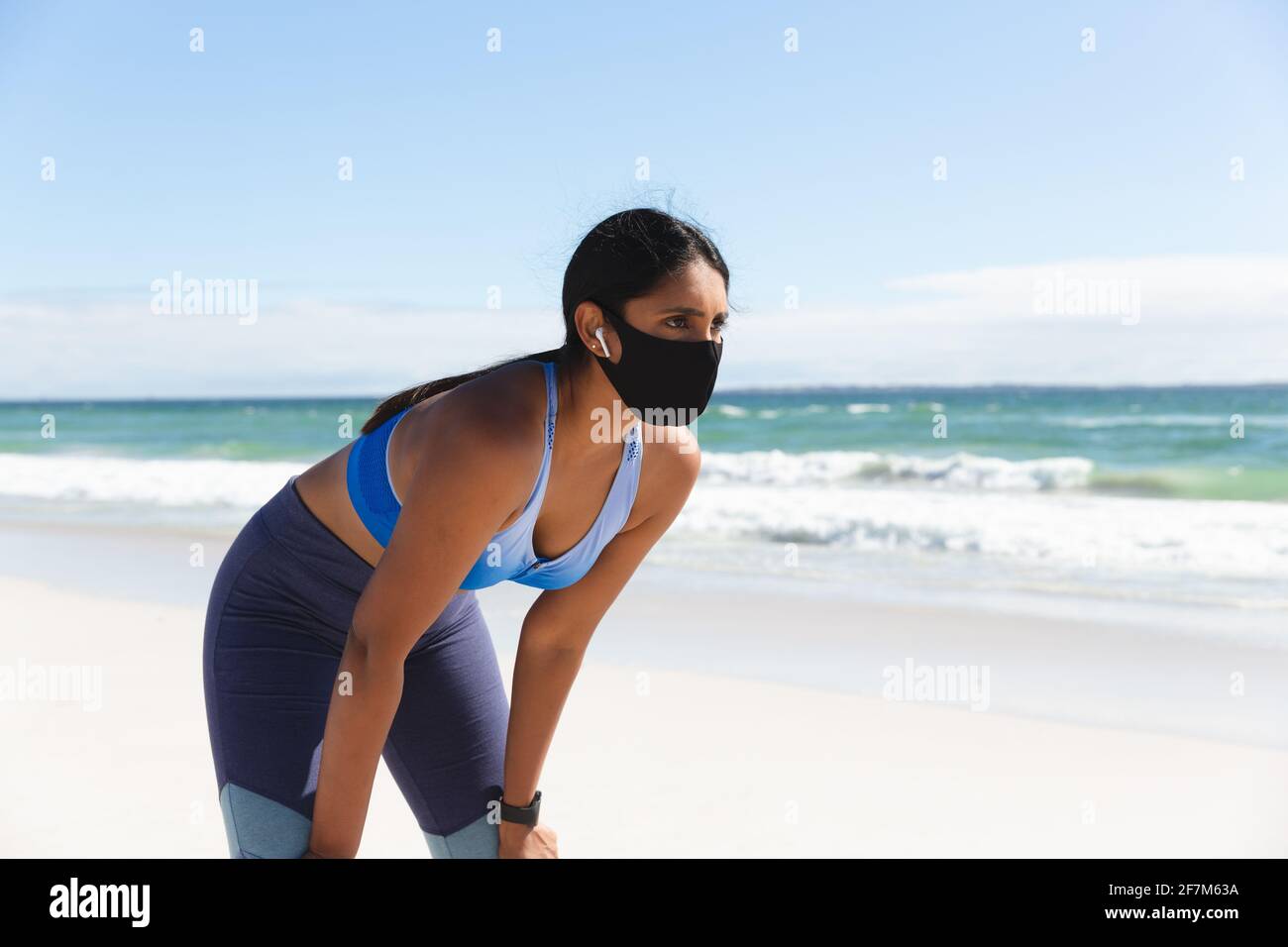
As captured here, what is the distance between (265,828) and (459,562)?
658 mm

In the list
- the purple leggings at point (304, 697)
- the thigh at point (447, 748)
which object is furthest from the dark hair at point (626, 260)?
the thigh at point (447, 748)

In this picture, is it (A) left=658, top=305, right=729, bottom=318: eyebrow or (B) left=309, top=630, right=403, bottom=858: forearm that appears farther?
(A) left=658, top=305, right=729, bottom=318: eyebrow

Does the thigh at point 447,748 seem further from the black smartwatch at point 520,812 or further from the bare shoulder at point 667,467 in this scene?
the bare shoulder at point 667,467

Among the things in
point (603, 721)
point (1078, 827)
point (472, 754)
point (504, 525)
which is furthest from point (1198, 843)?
point (504, 525)

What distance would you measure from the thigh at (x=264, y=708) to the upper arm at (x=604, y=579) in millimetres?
430

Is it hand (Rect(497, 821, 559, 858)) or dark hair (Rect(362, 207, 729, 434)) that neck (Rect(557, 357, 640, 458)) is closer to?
dark hair (Rect(362, 207, 729, 434))

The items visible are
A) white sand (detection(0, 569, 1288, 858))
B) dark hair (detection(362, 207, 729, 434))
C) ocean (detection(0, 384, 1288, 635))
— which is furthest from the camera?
ocean (detection(0, 384, 1288, 635))

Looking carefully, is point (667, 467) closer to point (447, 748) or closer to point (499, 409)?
point (499, 409)

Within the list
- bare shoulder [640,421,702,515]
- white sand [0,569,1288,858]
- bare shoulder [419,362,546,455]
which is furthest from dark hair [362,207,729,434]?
white sand [0,569,1288,858]

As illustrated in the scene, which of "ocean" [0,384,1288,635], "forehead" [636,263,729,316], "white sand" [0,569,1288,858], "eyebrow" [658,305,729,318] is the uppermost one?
"forehead" [636,263,729,316]

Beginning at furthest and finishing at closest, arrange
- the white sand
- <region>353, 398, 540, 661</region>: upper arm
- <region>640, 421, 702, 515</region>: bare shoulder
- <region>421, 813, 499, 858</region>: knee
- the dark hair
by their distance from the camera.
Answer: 1. the white sand
2. <region>421, 813, 499, 858</region>: knee
3. <region>640, 421, 702, 515</region>: bare shoulder
4. the dark hair
5. <region>353, 398, 540, 661</region>: upper arm

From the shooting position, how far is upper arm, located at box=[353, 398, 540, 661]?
1809 millimetres

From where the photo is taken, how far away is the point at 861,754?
4.45 meters
